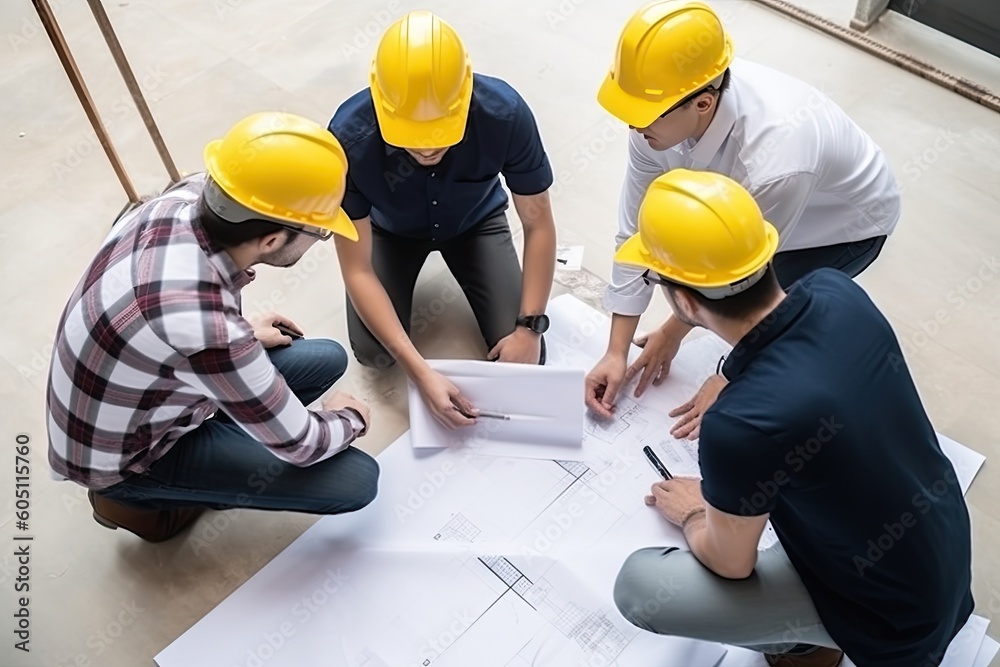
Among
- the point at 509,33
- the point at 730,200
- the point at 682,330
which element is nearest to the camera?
the point at 730,200

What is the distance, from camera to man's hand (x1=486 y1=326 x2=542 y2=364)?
192 cm

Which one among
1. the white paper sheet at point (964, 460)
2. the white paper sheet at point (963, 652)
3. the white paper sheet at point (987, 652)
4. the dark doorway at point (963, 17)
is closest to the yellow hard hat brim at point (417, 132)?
the white paper sheet at point (963, 652)

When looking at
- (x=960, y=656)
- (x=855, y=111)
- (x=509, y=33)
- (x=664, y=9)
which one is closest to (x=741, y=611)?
(x=960, y=656)

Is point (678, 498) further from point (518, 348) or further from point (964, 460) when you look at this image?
point (964, 460)

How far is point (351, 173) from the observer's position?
5.65ft

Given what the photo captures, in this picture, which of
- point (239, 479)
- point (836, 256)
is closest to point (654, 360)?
point (836, 256)

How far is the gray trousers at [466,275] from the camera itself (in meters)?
2.03

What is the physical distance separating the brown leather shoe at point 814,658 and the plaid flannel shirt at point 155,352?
94 cm

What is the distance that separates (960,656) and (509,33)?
2.16 m

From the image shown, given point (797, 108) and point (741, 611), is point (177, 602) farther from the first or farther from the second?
point (797, 108)

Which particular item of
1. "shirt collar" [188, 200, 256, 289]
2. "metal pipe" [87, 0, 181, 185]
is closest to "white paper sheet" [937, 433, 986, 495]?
"shirt collar" [188, 200, 256, 289]

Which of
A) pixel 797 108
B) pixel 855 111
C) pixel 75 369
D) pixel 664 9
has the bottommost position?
pixel 855 111

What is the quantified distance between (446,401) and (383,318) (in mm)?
221

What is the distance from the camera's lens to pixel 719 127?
1.54 meters
